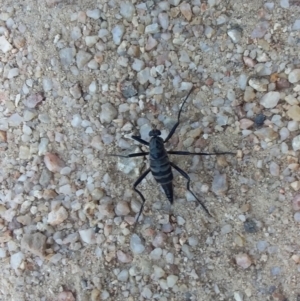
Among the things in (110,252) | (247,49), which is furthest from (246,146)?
(110,252)

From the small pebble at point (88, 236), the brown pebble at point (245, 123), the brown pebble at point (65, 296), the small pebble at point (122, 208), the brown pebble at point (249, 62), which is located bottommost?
the brown pebble at point (65, 296)

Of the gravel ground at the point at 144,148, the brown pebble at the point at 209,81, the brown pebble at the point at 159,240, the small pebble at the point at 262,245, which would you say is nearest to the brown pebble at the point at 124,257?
the gravel ground at the point at 144,148

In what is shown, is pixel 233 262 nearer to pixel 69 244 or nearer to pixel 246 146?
pixel 246 146

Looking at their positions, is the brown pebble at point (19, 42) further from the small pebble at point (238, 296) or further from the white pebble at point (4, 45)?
the small pebble at point (238, 296)

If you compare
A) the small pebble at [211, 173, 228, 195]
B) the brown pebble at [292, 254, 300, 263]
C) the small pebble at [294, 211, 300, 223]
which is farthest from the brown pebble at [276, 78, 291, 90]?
the brown pebble at [292, 254, 300, 263]

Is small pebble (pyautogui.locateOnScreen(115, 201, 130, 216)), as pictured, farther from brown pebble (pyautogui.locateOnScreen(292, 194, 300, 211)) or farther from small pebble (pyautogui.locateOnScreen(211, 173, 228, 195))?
brown pebble (pyautogui.locateOnScreen(292, 194, 300, 211))

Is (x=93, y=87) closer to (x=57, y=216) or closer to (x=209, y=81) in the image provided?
(x=209, y=81)

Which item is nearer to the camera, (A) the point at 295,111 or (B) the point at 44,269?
(A) the point at 295,111

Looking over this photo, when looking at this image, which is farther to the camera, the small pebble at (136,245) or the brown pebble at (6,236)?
the brown pebble at (6,236)
